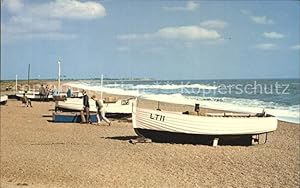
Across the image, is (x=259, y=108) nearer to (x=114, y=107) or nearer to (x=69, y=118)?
(x=114, y=107)

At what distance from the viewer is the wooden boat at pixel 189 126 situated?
1184 cm

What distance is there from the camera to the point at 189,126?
38.9 feet

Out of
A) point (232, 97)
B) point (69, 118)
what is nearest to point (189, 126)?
point (69, 118)

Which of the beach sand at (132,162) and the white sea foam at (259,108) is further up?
the beach sand at (132,162)

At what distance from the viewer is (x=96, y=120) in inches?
683

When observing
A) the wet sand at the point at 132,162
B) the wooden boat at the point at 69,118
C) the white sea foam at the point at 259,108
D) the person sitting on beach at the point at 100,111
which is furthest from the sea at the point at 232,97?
the wet sand at the point at 132,162

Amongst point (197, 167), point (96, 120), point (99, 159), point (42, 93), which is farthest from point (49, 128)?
point (42, 93)

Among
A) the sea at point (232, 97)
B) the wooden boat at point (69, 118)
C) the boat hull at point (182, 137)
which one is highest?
the boat hull at point (182, 137)

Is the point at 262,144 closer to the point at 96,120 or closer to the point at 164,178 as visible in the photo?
the point at 164,178

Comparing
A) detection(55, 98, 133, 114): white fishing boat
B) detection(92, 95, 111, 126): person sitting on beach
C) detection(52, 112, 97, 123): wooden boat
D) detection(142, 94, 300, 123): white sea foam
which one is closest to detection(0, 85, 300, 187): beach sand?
detection(92, 95, 111, 126): person sitting on beach

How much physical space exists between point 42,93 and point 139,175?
84.5ft

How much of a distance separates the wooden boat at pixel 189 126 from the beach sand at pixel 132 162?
357 mm

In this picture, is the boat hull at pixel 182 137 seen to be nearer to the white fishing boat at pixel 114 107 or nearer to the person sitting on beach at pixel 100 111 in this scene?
the person sitting on beach at pixel 100 111

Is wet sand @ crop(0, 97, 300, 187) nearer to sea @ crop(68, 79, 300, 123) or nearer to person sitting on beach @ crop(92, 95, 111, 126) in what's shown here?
person sitting on beach @ crop(92, 95, 111, 126)
